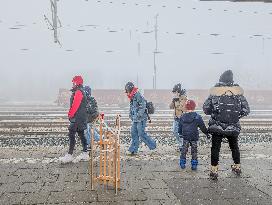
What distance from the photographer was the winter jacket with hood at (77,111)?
8.03 meters

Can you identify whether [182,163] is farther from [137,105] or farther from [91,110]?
[91,110]

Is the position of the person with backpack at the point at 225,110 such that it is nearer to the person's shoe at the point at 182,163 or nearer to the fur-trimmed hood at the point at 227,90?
the fur-trimmed hood at the point at 227,90

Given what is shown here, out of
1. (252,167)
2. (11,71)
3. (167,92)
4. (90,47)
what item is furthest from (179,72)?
(252,167)

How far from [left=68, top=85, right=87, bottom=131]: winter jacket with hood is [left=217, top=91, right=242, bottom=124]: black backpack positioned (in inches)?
126

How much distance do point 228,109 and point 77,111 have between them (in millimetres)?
3478

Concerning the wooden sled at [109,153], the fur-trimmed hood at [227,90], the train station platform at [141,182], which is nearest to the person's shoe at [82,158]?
the train station platform at [141,182]

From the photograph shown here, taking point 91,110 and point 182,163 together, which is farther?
point 91,110

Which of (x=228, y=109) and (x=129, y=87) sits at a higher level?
(x=129, y=87)

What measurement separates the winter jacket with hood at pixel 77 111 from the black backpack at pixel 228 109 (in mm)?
3213

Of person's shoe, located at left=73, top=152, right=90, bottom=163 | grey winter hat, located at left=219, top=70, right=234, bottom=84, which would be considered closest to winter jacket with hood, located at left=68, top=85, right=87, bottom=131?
person's shoe, located at left=73, top=152, right=90, bottom=163

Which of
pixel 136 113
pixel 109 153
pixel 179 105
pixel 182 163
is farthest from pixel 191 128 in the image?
pixel 109 153

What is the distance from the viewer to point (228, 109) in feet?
22.0

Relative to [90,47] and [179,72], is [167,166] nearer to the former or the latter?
[179,72]

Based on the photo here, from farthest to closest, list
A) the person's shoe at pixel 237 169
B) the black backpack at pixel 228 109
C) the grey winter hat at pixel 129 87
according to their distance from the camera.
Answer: the grey winter hat at pixel 129 87, the person's shoe at pixel 237 169, the black backpack at pixel 228 109
